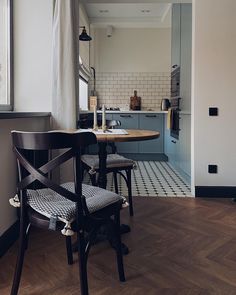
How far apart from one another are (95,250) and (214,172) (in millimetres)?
1748

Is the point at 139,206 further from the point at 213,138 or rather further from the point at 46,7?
the point at 46,7

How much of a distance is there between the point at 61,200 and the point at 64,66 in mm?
1500

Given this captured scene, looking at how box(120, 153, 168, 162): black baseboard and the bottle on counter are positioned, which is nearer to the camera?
box(120, 153, 168, 162): black baseboard

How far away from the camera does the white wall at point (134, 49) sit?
20.9 ft

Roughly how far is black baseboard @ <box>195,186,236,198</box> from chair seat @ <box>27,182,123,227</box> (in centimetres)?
190

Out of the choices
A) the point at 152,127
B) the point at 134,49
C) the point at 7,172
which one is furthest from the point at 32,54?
the point at 134,49

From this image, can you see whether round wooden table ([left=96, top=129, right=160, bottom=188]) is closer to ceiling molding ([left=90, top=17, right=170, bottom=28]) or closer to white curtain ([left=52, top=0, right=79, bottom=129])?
white curtain ([left=52, top=0, right=79, bottom=129])

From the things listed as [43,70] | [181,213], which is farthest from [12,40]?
[181,213]

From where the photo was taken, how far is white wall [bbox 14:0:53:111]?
269 centimetres

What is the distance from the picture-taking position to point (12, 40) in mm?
2684

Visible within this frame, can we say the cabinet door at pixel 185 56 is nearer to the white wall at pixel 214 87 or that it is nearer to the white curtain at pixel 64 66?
the white wall at pixel 214 87

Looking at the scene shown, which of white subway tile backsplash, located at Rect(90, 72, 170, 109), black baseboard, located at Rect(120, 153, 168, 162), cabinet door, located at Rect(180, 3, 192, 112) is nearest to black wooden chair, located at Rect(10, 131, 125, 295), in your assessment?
cabinet door, located at Rect(180, 3, 192, 112)

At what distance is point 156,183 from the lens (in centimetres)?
388

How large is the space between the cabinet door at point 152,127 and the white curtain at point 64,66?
119 inches
